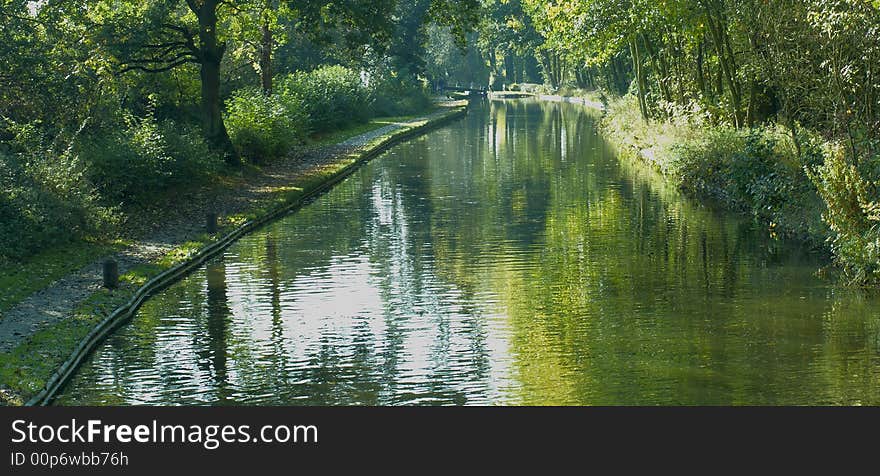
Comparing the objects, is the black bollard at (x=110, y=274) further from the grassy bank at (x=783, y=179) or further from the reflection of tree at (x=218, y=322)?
the grassy bank at (x=783, y=179)

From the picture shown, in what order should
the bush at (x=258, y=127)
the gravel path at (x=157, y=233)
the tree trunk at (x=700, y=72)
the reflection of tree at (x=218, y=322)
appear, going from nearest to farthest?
the reflection of tree at (x=218, y=322) → the gravel path at (x=157, y=233) → the bush at (x=258, y=127) → the tree trunk at (x=700, y=72)

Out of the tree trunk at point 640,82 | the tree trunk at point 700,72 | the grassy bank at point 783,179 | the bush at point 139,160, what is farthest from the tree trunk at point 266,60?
the tree trunk at point 700,72

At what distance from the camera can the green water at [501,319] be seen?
12883 mm

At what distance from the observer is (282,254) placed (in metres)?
22.3

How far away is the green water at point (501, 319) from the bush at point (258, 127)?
31.4 ft

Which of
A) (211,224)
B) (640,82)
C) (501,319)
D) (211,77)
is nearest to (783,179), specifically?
(501,319)

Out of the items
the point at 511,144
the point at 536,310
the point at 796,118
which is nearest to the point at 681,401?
the point at 536,310

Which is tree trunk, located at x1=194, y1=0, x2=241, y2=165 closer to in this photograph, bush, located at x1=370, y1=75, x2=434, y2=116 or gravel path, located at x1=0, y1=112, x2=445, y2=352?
gravel path, located at x1=0, y1=112, x2=445, y2=352

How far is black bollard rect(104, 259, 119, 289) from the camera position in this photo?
17953mm

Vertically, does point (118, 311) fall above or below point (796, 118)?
below

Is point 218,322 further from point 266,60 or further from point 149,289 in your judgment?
point 266,60

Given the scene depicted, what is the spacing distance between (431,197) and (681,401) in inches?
774

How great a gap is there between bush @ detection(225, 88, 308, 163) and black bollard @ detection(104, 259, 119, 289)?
61.1 feet

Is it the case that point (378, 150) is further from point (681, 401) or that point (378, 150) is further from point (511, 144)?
point (681, 401)
